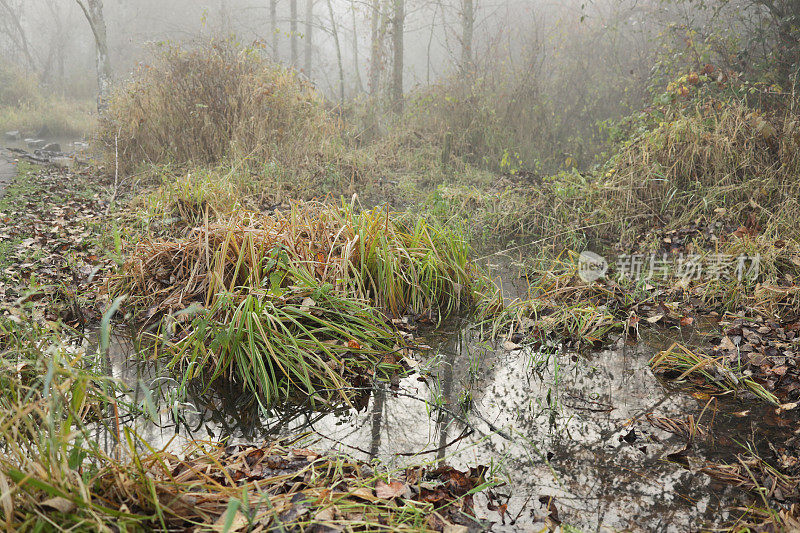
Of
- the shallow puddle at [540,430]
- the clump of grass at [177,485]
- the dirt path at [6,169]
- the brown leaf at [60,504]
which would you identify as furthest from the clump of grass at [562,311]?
the dirt path at [6,169]

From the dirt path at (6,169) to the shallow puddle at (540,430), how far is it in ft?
16.8

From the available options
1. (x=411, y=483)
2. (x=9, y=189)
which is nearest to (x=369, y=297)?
(x=411, y=483)

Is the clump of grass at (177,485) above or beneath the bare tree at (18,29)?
beneath

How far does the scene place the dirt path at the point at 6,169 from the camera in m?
6.71

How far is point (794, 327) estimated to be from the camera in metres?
3.13

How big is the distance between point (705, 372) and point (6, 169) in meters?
9.24

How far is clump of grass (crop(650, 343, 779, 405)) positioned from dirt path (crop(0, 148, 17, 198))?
7.11m

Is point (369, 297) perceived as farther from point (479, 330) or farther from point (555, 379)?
point (555, 379)

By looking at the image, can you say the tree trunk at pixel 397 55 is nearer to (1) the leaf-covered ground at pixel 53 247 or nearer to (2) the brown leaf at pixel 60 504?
(1) the leaf-covered ground at pixel 53 247

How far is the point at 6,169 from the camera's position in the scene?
25.3ft

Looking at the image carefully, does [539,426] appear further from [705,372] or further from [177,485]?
[177,485]

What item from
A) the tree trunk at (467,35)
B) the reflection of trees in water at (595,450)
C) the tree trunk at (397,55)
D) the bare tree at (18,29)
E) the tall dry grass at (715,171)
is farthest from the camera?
the bare tree at (18,29)

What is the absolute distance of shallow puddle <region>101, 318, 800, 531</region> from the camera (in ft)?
6.53

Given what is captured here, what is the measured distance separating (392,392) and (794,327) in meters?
2.49
